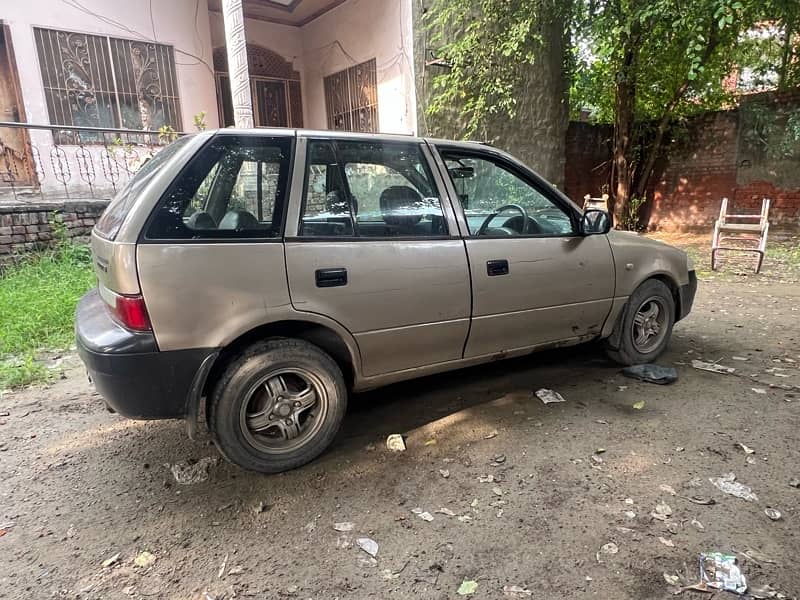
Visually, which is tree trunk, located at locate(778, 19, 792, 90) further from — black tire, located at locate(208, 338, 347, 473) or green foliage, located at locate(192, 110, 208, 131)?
black tire, located at locate(208, 338, 347, 473)

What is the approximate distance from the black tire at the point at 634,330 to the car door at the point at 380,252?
142 cm

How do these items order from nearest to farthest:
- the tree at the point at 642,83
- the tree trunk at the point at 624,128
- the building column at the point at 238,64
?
the building column at the point at 238,64
the tree at the point at 642,83
the tree trunk at the point at 624,128

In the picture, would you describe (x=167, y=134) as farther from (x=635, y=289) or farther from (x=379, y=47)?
(x=635, y=289)

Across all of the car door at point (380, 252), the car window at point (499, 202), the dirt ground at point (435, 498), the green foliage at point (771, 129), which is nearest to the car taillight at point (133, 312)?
the car door at point (380, 252)

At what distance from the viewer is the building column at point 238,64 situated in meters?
5.55

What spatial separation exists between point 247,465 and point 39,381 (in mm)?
2466

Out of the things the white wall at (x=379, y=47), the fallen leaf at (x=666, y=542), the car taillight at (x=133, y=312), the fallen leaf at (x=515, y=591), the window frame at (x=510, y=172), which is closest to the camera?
the fallen leaf at (x=515, y=591)

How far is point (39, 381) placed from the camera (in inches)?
155

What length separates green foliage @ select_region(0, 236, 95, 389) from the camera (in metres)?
4.20

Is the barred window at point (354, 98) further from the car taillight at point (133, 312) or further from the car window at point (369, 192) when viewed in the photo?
the car taillight at point (133, 312)

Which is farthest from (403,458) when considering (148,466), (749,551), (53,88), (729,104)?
(729,104)

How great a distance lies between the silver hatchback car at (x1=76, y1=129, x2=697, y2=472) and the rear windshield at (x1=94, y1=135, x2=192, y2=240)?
0.02 m

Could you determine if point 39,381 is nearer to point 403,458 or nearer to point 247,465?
point 247,465

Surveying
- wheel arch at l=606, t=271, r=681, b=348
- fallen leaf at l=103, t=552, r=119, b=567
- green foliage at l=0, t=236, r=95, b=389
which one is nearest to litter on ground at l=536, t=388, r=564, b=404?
wheel arch at l=606, t=271, r=681, b=348
